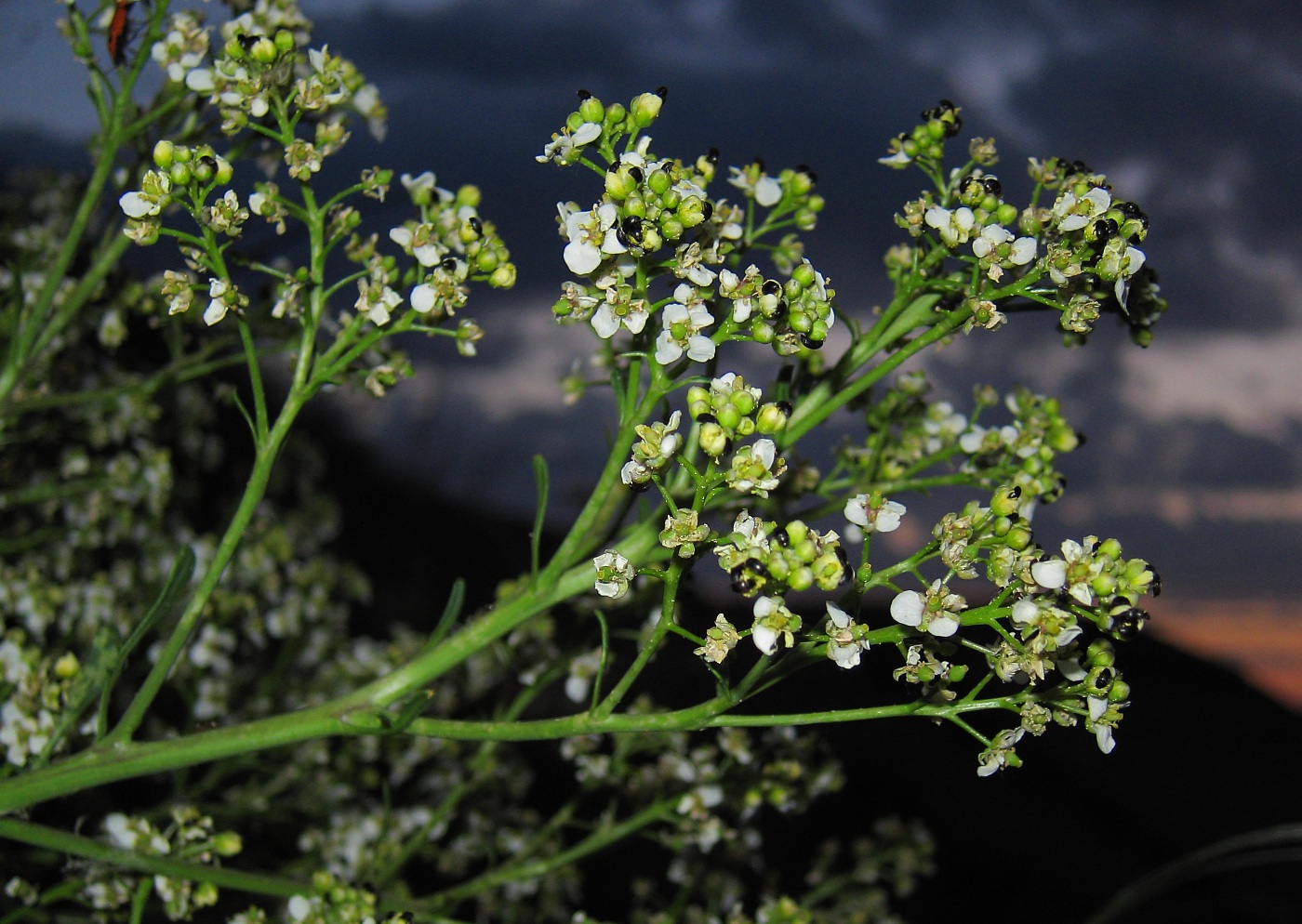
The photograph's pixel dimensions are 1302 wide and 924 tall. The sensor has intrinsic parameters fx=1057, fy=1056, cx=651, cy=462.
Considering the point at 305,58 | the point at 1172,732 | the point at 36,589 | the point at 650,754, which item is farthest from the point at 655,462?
the point at 1172,732

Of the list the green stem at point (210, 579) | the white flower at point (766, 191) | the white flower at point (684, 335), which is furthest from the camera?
the white flower at point (766, 191)

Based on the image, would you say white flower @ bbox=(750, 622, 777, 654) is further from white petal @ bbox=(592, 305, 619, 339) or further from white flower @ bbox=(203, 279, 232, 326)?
white flower @ bbox=(203, 279, 232, 326)

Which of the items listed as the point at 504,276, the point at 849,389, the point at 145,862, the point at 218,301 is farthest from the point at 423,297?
the point at 145,862

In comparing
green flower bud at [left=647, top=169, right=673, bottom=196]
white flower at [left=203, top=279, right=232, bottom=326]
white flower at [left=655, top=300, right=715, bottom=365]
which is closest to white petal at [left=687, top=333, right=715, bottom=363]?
white flower at [left=655, top=300, right=715, bottom=365]

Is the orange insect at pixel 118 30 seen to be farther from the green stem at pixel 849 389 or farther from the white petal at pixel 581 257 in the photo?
the green stem at pixel 849 389

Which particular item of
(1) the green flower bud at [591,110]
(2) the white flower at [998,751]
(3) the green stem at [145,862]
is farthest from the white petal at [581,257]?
(3) the green stem at [145,862]

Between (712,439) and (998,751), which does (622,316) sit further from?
(998,751)
